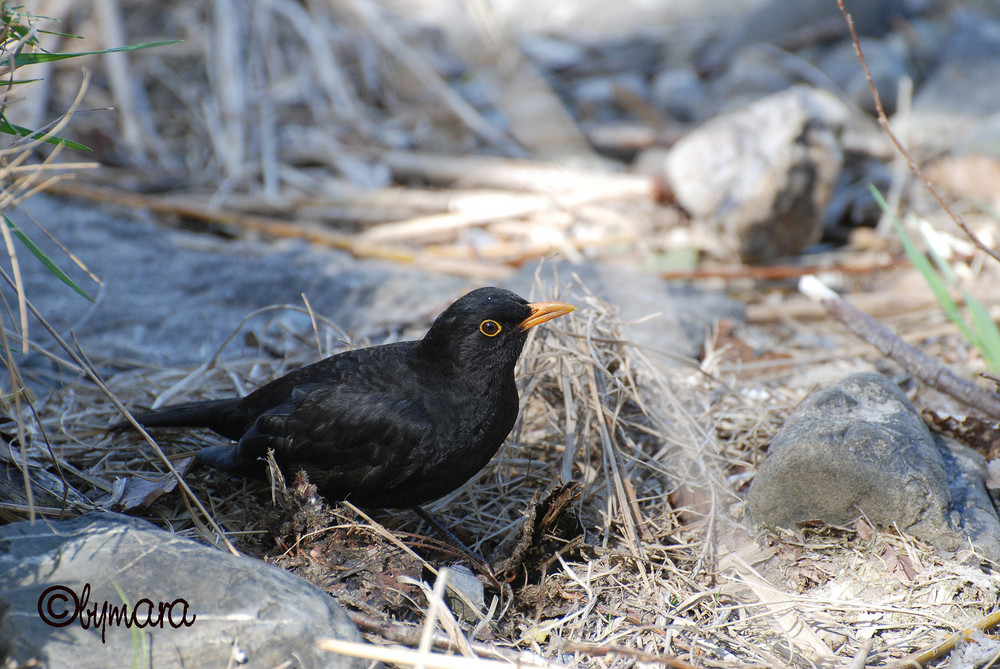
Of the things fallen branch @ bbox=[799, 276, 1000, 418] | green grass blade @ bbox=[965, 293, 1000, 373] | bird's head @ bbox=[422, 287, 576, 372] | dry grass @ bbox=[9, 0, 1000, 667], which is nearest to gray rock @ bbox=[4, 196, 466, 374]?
dry grass @ bbox=[9, 0, 1000, 667]

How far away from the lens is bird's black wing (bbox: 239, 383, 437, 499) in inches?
117

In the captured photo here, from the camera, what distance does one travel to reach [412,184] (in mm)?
7316

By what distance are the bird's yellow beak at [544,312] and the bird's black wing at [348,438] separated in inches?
21.4

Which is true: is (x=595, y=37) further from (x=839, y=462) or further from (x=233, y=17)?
(x=839, y=462)

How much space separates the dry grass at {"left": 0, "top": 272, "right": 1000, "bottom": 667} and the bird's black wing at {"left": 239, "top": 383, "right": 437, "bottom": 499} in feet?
0.56

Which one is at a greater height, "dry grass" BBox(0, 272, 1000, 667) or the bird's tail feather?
the bird's tail feather

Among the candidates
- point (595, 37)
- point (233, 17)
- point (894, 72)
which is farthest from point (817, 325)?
point (595, 37)

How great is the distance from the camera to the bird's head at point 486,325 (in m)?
3.14

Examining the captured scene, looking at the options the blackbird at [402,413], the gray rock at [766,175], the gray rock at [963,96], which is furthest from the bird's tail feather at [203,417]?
the gray rock at [963,96]

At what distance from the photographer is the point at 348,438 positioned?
9.95ft

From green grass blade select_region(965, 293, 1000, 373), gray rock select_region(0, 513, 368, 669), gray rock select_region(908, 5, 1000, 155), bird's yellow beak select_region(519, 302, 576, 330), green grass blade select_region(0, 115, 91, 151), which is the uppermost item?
green grass blade select_region(0, 115, 91, 151)

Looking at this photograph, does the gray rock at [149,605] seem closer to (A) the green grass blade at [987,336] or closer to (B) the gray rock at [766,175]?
(A) the green grass blade at [987,336]

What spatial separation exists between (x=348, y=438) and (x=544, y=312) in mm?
914

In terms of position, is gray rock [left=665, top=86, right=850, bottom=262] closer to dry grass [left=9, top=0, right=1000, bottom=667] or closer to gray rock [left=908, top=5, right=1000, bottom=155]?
dry grass [left=9, top=0, right=1000, bottom=667]
